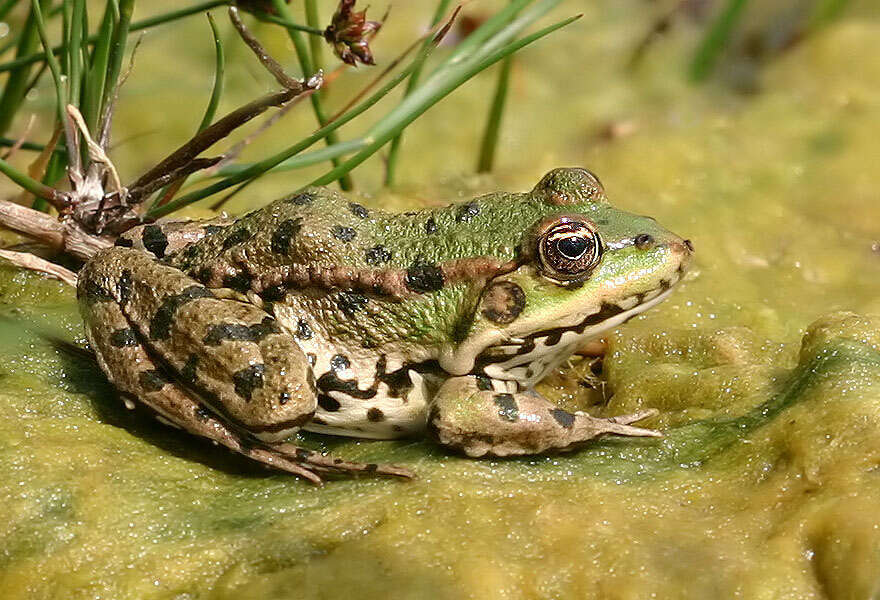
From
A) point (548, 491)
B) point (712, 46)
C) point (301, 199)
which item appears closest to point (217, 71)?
point (301, 199)

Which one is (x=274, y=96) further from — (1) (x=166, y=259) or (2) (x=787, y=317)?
(2) (x=787, y=317)

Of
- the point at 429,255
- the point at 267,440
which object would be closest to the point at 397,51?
the point at 429,255

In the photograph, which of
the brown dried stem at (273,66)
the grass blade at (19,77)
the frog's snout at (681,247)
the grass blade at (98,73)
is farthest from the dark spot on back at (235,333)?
the grass blade at (19,77)

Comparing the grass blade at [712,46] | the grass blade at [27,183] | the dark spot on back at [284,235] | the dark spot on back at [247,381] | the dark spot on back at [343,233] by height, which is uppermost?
the grass blade at [712,46]

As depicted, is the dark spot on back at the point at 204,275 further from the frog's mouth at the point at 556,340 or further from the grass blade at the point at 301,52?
the frog's mouth at the point at 556,340

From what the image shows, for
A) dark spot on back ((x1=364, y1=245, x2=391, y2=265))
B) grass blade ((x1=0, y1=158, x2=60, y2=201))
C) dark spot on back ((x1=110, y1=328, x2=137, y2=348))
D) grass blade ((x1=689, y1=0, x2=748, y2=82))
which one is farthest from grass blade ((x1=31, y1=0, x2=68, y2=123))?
grass blade ((x1=689, y1=0, x2=748, y2=82))

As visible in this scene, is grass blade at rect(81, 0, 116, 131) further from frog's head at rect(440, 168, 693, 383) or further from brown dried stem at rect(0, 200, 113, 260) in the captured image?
frog's head at rect(440, 168, 693, 383)
